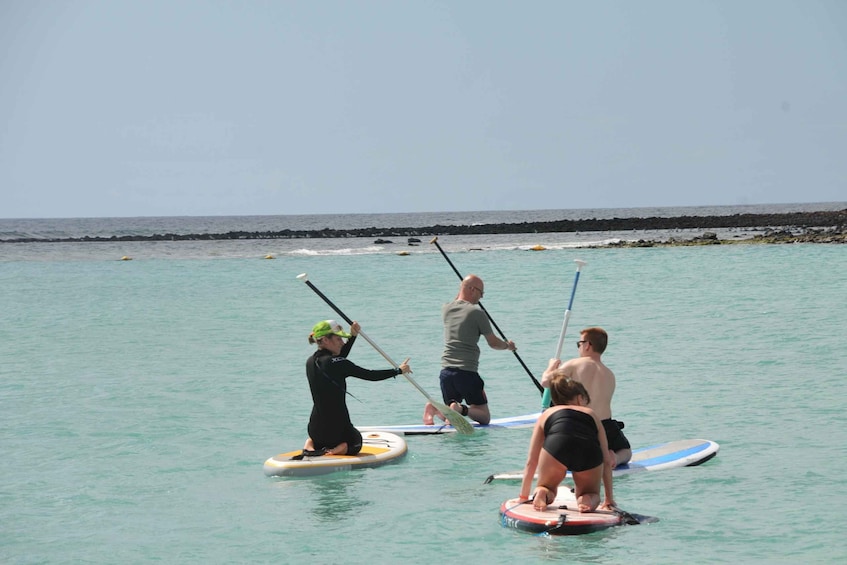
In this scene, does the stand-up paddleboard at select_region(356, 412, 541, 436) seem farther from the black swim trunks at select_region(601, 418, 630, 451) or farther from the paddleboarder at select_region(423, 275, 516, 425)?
the black swim trunks at select_region(601, 418, 630, 451)

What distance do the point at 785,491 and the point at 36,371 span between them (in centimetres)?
1408

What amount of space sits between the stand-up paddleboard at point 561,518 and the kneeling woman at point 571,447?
78 mm

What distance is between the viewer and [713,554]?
7500mm

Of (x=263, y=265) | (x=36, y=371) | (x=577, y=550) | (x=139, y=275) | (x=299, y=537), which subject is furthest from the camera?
(x=263, y=265)

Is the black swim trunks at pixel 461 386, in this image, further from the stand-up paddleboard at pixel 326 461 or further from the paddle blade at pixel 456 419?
the stand-up paddleboard at pixel 326 461

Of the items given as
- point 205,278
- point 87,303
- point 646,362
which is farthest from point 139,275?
point 646,362

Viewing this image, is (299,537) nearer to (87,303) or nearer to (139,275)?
(87,303)

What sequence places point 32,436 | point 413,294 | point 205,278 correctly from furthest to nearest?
point 205,278
point 413,294
point 32,436

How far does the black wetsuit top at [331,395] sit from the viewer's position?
9656 millimetres

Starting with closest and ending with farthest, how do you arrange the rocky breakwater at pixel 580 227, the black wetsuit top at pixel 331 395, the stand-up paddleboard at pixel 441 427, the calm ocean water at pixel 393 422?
the calm ocean water at pixel 393 422, the black wetsuit top at pixel 331 395, the stand-up paddleboard at pixel 441 427, the rocky breakwater at pixel 580 227

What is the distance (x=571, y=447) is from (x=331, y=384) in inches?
117

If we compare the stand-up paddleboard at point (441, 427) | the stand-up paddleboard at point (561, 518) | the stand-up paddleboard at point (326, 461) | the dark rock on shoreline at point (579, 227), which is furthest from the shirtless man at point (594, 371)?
the dark rock on shoreline at point (579, 227)

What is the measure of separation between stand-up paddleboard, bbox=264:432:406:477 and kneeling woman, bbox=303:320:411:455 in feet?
0.44

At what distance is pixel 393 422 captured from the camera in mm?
13203
